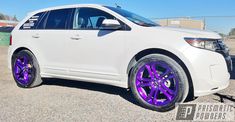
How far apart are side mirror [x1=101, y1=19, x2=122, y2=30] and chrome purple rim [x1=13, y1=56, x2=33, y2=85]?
79.3 inches

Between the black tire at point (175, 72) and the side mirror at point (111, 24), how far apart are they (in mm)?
701

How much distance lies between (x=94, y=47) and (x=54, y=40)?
0.96 metres

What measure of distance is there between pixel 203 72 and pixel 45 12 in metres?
3.43

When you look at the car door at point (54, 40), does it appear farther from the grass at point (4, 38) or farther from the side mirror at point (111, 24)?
the grass at point (4, 38)

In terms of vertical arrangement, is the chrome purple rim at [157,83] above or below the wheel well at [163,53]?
below

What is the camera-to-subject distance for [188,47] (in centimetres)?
395

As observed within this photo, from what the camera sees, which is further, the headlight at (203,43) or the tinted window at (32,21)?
the tinted window at (32,21)

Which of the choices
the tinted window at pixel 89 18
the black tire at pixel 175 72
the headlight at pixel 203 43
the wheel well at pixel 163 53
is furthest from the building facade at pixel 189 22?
the black tire at pixel 175 72

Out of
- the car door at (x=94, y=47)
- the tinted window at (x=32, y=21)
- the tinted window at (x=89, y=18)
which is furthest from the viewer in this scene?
the tinted window at (x=32, y=21)

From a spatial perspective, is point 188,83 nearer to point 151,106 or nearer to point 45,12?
point 151,106

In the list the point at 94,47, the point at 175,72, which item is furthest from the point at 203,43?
the point at 94,47

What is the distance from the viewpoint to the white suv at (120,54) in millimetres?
4000

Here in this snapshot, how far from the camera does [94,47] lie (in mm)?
4762

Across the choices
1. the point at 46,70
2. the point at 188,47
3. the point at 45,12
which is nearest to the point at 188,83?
the point at 188,47
